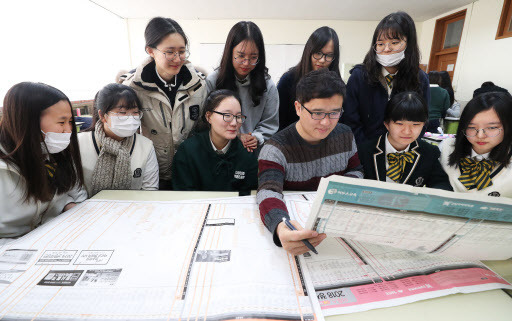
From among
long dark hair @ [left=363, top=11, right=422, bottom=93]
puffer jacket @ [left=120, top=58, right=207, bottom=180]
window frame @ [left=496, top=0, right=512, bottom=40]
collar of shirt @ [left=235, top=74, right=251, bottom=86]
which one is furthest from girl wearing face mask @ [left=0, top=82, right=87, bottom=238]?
window frame @ [left=496, top=0, right=512, bottom=40]

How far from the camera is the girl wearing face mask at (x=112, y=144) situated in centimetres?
126

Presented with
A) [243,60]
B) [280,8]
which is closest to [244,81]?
[243,60]

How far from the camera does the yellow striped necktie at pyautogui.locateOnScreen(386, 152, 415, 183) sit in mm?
1229

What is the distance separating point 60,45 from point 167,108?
395 cm

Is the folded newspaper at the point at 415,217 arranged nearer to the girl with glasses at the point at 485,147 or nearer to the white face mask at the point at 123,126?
the girl with glasses at the point at 485,147

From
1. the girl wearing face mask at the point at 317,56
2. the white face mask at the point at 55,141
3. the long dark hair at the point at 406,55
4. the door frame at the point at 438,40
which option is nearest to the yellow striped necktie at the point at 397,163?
the long dark hair at the point at 406,55

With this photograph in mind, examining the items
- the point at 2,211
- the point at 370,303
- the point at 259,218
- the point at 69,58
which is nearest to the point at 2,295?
the point at 2,211

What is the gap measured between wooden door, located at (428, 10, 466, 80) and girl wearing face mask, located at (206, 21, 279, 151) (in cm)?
602

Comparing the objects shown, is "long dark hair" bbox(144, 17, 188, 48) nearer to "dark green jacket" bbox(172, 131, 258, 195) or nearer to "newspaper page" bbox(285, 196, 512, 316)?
"dark green jacket" bbox(172, 131, 258, 195)

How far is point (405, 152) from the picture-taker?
1245 millimetres

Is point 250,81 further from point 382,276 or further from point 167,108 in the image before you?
point 382,276

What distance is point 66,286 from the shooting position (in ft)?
1.88

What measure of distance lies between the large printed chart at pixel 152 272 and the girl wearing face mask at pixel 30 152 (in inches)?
7.3

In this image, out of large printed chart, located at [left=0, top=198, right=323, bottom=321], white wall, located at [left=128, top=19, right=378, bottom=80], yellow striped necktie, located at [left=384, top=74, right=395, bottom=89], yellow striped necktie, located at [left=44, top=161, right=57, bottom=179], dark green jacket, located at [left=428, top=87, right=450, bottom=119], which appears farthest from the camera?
white wall, located at [left=128, top=19, right=378, bottom=80]
